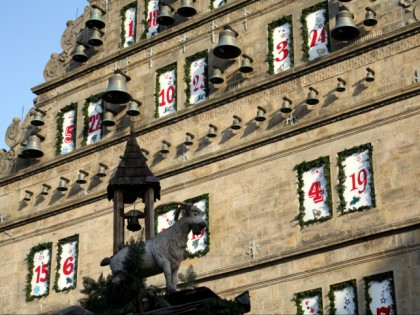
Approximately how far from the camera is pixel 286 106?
117ft

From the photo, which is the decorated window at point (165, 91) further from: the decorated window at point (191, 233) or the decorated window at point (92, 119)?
the decorated window at point (191, 233)

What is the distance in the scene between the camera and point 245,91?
37156mm

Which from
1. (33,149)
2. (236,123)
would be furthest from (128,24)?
(236,123)

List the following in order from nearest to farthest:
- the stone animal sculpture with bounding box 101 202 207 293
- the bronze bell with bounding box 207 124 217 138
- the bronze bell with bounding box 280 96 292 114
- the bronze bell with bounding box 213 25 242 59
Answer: the stone animal sculpture with bounding box 101 202 207 293, the bronze bell with bounding box 280 96 292 114, the bronze bell with bounding box 207 124 217 138, the bronze bell with bounding box 213 25 242 59

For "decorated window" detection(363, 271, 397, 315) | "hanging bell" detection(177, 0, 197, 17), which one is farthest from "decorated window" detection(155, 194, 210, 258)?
"hanging bell" detection(177, 0, 197, 17)

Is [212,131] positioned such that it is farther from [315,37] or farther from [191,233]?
[315,37]

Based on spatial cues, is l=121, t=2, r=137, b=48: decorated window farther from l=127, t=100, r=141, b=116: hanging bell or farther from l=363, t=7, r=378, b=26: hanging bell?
l=363, t=7, r=378, b=26: hanging bell

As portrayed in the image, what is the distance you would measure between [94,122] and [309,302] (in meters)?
11.5

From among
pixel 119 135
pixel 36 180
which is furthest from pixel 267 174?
pixel 36 180

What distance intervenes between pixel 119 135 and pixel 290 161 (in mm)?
7057

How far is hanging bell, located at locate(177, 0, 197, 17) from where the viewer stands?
131ft

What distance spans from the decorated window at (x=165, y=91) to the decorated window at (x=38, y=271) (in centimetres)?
551

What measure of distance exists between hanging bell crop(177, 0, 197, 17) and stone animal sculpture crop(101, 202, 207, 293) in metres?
16.3

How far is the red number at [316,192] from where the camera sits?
1348 inches
